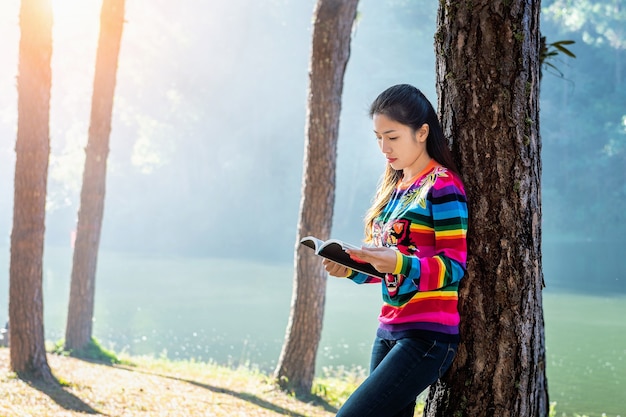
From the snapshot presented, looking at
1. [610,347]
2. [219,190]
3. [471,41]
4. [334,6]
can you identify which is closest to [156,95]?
[219,190]

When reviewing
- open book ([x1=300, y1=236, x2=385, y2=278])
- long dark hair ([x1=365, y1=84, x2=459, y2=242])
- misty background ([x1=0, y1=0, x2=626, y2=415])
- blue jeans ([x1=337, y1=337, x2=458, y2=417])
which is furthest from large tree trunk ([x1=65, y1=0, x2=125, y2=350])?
misty background ([x1=0, y1=0, x2=626, y2=415])

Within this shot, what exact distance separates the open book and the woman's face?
1.20 ft

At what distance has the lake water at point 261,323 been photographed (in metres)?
11.6

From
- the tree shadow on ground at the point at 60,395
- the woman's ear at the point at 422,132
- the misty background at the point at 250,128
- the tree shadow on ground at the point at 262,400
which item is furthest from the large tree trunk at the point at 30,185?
the misty background at the point at 250,128

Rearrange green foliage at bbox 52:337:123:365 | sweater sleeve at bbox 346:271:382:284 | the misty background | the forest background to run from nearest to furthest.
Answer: sweater sleeve at bbox 346:271:382:284 < green foliage at bbox 52:337:123:365 < the misty background < the forest background

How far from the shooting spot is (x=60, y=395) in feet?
18.9

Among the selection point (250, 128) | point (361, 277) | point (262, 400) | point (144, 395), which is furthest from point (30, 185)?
point (250, 128)

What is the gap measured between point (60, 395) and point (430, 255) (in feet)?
14.4

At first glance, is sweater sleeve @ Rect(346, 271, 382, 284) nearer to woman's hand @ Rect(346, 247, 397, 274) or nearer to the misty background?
woman's hand @ Rect(346, 247, 397, 274)

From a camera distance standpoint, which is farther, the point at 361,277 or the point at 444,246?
the point at 361,277

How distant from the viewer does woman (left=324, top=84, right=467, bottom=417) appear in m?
2.22

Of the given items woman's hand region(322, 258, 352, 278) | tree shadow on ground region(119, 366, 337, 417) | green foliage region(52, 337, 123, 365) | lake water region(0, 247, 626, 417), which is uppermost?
woman's hand region(322, 258, 352, 278)

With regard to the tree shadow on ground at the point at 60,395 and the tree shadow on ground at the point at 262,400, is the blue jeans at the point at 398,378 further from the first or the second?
the tree shadow on ground at the point at 262,400

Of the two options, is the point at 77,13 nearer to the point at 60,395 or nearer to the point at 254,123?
the point at 254,123
